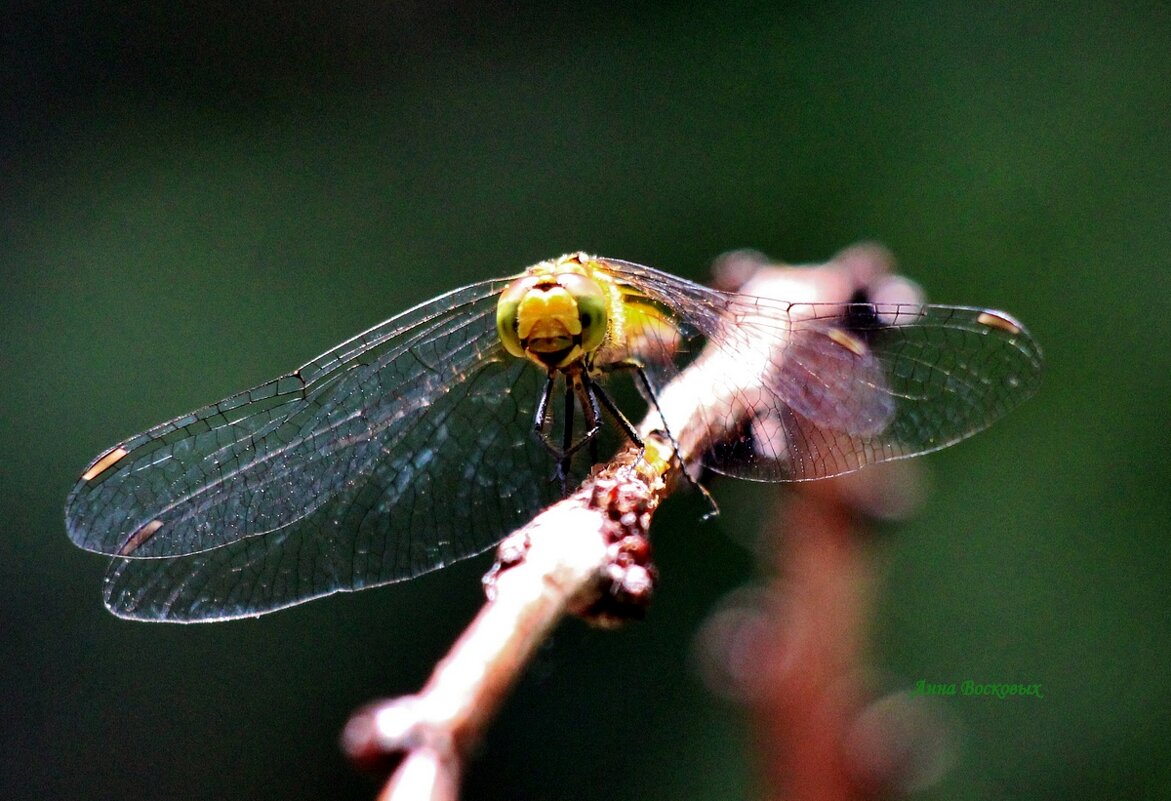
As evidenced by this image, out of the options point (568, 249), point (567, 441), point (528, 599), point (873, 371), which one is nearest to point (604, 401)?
point (567, 441)

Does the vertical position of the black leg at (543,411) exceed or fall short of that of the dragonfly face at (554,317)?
it falls short

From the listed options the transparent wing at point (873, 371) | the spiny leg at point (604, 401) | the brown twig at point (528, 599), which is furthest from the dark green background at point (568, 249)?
the brown twig at point (528, 599)

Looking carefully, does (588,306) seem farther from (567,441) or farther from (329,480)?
(329,480)

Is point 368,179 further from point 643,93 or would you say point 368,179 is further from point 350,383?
point 350,383

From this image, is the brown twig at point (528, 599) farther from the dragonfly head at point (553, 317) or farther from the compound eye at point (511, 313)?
the compound eye at point (511, 313)

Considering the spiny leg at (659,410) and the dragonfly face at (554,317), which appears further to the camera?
the dragonfly face at (554,317)

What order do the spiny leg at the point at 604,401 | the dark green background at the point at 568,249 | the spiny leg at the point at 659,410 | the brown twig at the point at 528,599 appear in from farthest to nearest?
the dark green background at the point at 568,249, the spiny leg at the point at 604,401, the spiny leg at the point at 659,410, the brown twig at the point at 528,599
